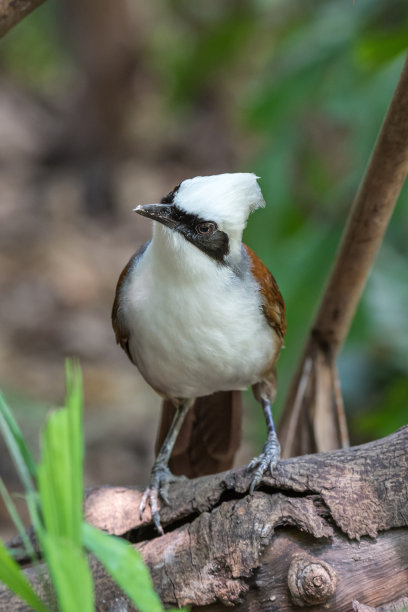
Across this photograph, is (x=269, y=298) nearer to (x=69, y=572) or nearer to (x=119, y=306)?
(x=119, y=306)

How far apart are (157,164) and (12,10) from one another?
772cm

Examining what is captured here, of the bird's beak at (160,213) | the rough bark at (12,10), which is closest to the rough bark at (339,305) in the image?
the bird's beak at (160,213)

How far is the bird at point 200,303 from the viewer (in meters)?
2.19

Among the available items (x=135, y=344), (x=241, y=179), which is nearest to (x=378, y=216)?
(x=241, y=179)

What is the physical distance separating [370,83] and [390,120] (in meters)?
1.69

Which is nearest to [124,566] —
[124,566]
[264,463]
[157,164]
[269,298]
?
[124,566]

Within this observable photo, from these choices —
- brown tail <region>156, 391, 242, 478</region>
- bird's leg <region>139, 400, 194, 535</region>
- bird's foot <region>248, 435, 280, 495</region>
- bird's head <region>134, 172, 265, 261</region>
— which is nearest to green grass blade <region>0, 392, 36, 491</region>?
bird's head <region>134, 172, 265, 261</region>

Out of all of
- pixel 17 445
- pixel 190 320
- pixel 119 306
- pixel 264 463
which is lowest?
pixel 264 463

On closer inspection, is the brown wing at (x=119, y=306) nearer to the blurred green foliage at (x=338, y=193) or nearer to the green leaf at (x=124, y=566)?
the blurred green foliage at (x=338, y=193)

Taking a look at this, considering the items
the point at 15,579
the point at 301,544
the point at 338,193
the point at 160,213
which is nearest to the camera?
the point at 15,579

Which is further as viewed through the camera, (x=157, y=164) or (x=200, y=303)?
(x=157, y=164)

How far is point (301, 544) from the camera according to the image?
209 centimetres

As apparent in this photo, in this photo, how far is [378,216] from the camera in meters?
2.64

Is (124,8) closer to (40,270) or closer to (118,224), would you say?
(118,224)
